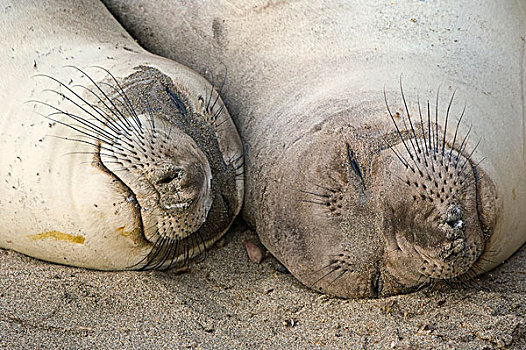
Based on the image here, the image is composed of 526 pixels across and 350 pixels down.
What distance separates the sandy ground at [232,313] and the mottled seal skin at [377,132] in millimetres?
111

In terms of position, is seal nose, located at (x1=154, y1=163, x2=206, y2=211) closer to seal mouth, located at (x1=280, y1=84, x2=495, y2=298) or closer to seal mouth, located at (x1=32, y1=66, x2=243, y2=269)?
seal mouth, located at (x1=32, y1=66, x2=243, y2=269)

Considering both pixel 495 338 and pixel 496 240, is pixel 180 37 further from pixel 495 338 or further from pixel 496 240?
pixel 495 338

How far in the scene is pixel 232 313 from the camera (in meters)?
2.89

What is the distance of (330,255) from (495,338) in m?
0.75

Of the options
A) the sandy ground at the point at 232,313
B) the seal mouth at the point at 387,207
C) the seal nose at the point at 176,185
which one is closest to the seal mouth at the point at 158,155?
the seal nose at the point at 176,185

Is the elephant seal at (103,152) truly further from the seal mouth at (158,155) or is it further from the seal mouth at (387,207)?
the seal mouth at (387,207)

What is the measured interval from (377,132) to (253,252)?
942mm

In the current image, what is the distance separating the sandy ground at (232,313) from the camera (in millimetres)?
2635

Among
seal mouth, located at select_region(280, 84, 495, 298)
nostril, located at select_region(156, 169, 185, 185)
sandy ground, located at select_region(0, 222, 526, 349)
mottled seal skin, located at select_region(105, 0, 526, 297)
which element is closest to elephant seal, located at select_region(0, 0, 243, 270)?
nostril, located at select_region(156, 169, 185, 185)

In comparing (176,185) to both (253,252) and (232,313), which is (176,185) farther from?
(253,252)

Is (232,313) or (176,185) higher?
(176,185)

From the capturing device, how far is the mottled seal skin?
270 centimetres

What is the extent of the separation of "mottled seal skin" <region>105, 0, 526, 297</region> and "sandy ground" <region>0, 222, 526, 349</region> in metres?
0.11

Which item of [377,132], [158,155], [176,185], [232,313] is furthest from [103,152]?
[377,132]
